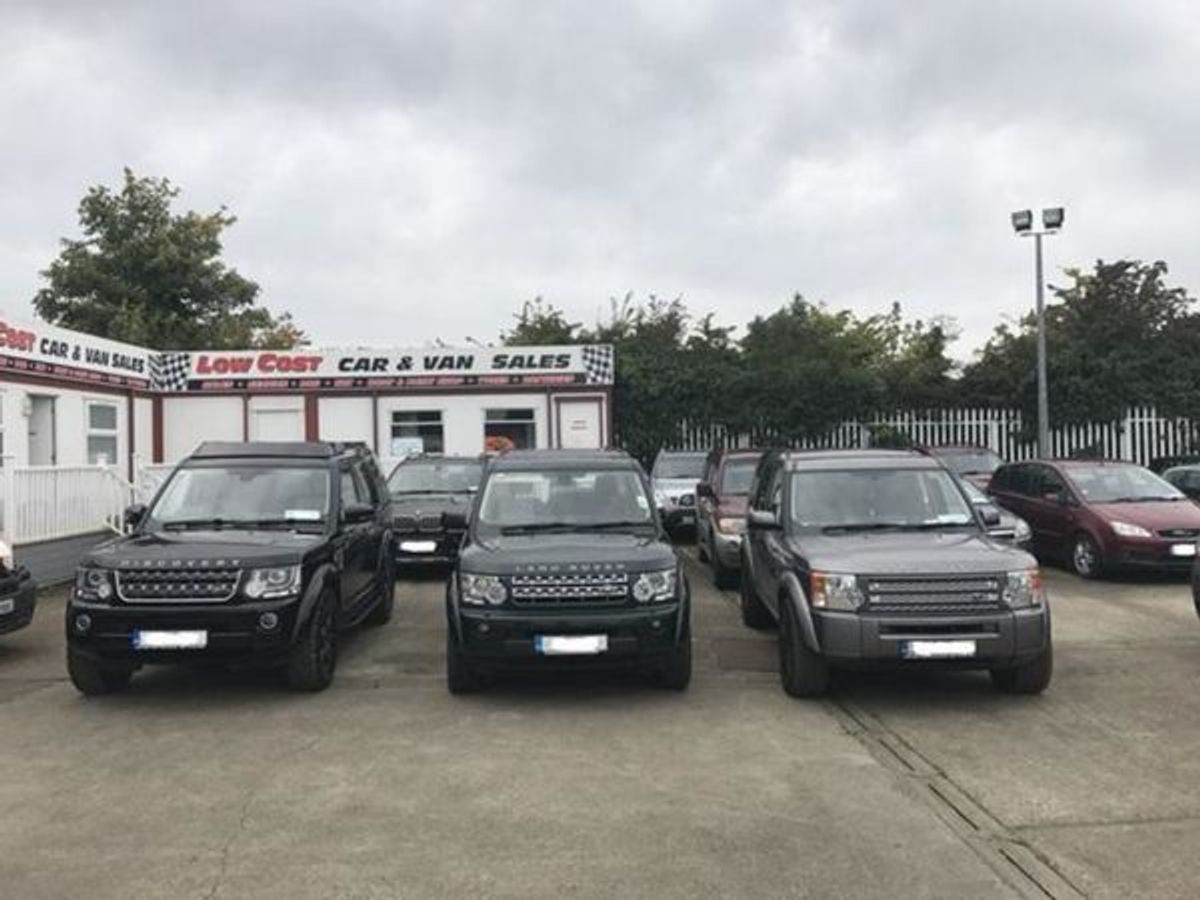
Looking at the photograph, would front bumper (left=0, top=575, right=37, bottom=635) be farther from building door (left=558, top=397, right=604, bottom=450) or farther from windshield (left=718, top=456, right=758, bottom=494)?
building door (left=558, top=397, right=604, bottom=450)

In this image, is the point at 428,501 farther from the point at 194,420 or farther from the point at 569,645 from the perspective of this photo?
the point at 194,420

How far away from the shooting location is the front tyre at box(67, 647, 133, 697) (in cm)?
805

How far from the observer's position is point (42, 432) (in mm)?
19500

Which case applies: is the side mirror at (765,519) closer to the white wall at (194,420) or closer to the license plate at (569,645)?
the license plate at (569,645)

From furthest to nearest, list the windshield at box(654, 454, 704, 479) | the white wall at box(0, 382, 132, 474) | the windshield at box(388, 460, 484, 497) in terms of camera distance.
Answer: the windshield at box(654, 454, 704, 479), the white wall at box(0, 382, 132, 474), the windshield at box(388, 460, 484, 497)

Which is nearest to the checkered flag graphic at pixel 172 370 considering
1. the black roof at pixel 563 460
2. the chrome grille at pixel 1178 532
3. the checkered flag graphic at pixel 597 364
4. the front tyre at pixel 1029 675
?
the checkered flag graphic at pixel 597 364

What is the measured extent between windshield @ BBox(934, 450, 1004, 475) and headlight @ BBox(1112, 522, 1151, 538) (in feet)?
17.3

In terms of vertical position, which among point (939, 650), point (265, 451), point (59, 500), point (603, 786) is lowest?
point (603, 786)

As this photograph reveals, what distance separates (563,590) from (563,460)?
6.88 feet

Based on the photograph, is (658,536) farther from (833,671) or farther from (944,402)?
(944,402)

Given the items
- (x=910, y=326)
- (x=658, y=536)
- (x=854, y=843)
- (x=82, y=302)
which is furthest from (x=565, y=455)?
(x=910, y=326)

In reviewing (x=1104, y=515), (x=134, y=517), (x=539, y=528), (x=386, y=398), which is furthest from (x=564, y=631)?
(x=386, y=398)

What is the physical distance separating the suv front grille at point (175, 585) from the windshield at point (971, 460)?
46.8 ft

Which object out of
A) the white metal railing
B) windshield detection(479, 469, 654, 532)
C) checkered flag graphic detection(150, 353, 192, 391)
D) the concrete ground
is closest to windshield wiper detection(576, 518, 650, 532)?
windshield detection(479, 469, 654, 532)
